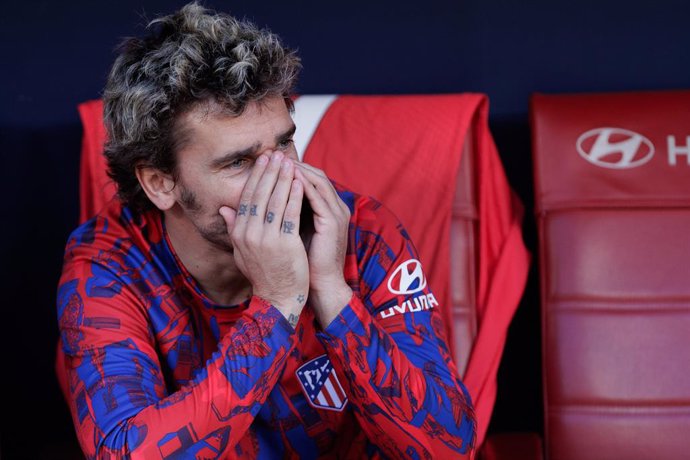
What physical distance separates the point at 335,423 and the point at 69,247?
1.74 feet

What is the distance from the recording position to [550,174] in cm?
181

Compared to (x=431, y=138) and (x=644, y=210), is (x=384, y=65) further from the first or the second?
(x=644, y=210)

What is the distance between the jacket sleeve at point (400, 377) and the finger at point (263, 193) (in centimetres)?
18

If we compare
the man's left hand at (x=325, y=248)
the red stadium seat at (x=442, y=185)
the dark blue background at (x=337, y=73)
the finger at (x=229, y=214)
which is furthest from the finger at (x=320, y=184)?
the dark blue background at (x=337, y=73)

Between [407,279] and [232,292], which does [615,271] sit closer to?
[407,279]

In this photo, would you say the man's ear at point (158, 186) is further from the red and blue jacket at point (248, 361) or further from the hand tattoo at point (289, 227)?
the hand tattoo at point (289, 227)

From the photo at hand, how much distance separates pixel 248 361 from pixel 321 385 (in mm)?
248

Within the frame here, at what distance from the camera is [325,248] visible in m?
1.36

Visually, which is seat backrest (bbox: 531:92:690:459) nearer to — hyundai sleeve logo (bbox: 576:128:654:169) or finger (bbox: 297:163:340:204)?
hyundai sleeve logo (bbox: 576:128:654:169)

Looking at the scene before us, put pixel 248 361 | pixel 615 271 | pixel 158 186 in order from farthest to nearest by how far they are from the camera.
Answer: pixel 615 271 < pixel 158 186 < pixel 248 361

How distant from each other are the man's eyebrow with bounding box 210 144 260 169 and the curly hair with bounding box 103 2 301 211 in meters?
0.06

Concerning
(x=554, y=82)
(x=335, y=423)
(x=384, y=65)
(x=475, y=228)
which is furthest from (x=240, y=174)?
(x=554, y=82)

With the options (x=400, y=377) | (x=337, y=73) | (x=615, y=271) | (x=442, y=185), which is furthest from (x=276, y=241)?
(x=337, y=73)

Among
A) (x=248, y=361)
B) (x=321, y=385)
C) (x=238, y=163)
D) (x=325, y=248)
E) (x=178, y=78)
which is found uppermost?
(x=178, y=78)
